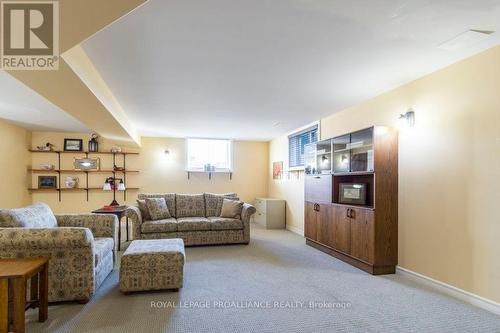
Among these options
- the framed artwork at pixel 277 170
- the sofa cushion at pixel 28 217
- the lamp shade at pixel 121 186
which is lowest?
the sofa cushion at pixel 28 217

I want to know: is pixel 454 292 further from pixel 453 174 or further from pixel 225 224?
pixel 225 224

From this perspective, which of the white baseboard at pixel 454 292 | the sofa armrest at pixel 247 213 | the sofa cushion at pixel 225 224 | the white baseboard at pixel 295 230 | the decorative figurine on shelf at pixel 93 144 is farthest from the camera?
the decorative figurine on shelf at pixel 93 144

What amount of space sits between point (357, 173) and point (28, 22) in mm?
3646

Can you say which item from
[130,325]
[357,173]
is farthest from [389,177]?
[130,325]

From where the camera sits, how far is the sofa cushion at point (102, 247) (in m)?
2.85

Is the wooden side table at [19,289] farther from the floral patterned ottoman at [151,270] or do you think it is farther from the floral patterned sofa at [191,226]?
the floral patterned sofa at [191,226]

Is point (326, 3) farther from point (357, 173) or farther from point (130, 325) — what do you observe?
point (130, 325)

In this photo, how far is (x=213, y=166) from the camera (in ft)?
25.0

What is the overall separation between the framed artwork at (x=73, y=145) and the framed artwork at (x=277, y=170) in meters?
4.75

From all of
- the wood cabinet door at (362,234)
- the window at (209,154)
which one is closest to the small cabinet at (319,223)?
the wood cabinet door at (362,234)

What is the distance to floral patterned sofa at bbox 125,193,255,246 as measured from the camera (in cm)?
464

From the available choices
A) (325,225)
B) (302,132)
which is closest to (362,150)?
(325,225)

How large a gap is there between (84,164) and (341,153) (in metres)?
5.81

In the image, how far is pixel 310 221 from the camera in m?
4.90
